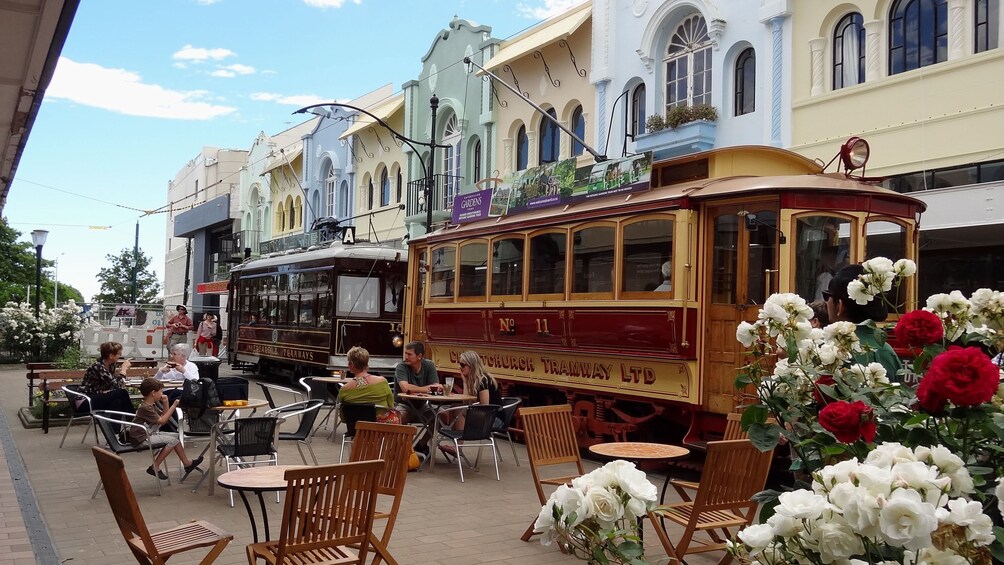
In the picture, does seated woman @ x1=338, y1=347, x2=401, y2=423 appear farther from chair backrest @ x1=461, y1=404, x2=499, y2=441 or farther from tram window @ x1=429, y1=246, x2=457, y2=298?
tram window @ x1=429, y1=246, x2=457, y2=298

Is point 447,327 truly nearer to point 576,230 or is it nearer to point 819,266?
point 576,230

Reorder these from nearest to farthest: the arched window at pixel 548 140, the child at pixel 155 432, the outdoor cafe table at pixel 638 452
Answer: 1. the outdoor cafe table at pixel 638 452
2. the child at pixel 155 432
3. the arched window at pixel 548 140

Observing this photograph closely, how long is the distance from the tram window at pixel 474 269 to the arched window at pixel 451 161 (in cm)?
1209

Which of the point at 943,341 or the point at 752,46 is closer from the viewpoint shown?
the point at 943,341

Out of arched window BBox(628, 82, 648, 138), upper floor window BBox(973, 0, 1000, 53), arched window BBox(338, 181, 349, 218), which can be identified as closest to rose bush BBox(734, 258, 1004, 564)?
upper floor window BBox(973, 0, 1000, 53)

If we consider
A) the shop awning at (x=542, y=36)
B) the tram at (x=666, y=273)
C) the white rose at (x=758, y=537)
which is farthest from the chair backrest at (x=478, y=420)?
the shop awning at (x=542, y=36)

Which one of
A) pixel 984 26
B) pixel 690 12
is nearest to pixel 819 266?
pixel 984 26

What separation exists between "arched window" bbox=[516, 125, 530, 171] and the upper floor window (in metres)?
11.6

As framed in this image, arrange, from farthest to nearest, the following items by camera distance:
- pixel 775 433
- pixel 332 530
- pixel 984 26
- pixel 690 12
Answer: pixel 690 12 → pixel 984 26 → pixel 332 530 → pixel 775 433

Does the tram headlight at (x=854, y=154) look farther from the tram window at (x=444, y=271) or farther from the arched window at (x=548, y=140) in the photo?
the arched window at (x=548, y=140)

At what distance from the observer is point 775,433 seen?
3074 millimetres

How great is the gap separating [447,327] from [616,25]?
359 inches

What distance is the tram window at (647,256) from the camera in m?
9.96

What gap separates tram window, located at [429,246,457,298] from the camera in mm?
13906
